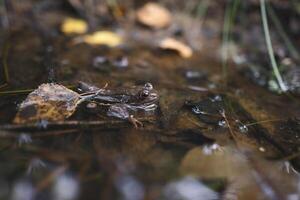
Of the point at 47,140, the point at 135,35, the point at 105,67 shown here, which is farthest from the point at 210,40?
the point at 47,140

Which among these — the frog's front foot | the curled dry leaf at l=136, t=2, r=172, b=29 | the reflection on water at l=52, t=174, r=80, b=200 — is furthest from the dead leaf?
the reflection on water at l=52, t=174, r=80, b=200

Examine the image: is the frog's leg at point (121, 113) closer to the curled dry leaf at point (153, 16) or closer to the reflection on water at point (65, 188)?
the reflection on water at point (65, 188)

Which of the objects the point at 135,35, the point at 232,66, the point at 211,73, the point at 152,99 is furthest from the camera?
the point at 135,35

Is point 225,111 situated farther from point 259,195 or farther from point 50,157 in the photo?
point 50,157

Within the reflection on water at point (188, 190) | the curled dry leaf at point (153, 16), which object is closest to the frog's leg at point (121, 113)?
the reflection on water at point (188, 190)

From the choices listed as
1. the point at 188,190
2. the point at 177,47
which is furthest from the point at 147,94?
the point at 177,47

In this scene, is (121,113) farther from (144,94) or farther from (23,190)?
(23,190)

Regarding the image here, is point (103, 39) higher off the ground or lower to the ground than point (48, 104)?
lower
